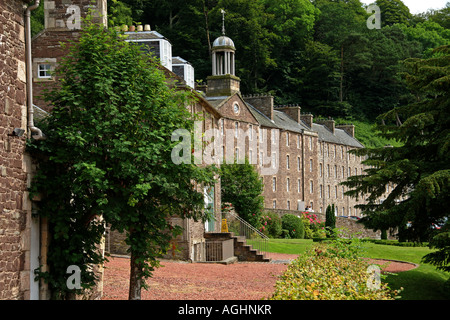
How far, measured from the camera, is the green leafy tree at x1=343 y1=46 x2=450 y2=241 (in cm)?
1916

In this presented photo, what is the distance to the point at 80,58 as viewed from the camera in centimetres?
1374

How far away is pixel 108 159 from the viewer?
531 inches

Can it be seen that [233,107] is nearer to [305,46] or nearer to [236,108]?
[236,108]

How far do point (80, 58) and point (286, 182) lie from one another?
49.1 metres

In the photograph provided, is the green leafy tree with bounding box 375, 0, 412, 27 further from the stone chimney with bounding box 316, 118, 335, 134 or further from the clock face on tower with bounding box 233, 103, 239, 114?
the clock face on tower with bounding box 233, 103, 239, 114

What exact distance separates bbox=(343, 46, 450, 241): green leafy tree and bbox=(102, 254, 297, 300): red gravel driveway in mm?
4481

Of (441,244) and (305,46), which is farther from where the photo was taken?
(305,46)

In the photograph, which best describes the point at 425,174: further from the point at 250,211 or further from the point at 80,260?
the point at 250,211

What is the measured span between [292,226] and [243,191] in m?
7.83

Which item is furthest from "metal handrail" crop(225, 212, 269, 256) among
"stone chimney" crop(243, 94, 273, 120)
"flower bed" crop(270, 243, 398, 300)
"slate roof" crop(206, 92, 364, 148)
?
"stone chimney" crop(243, 94, 273, 120)

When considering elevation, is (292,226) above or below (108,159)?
below

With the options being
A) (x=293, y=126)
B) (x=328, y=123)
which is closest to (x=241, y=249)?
(x=293, y=126)
